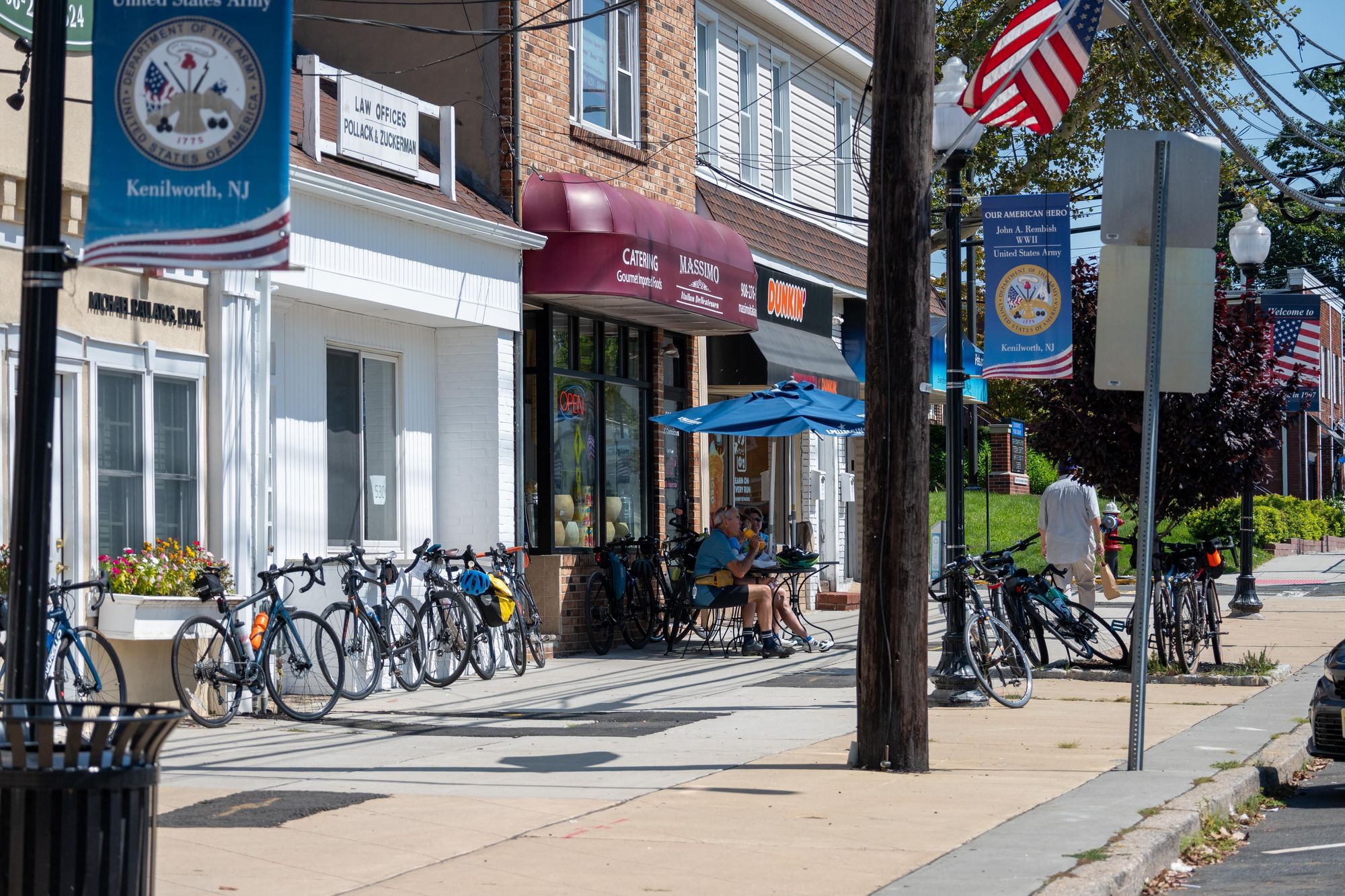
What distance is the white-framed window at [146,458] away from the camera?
11.2 meters

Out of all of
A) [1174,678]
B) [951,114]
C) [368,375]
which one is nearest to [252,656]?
[368,375]

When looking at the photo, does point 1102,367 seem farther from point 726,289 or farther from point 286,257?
point 726,289

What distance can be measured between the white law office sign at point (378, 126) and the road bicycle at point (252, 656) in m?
3.69

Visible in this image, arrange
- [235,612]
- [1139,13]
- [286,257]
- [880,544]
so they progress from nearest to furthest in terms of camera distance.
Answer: [286,257]
[880,544]
[235,612]
[1139,13]

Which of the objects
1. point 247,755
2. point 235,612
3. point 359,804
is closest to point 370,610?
point 235,612

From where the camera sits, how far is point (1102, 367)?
30.6 ft

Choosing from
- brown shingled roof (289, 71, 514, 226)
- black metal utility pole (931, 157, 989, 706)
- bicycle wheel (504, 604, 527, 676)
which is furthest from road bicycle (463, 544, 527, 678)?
black metal utility pole (931, 157, 989, 706)

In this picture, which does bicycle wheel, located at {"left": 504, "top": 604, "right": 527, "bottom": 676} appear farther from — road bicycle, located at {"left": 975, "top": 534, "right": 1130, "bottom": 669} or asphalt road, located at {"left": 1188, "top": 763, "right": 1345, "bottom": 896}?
asphalt road, located at {"left": 1188, "top": 763, "right": 1345, "bottom": 896}

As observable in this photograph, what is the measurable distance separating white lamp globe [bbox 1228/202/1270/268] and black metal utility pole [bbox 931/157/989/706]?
8.27 meters

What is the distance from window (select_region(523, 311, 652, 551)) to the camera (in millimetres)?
16250

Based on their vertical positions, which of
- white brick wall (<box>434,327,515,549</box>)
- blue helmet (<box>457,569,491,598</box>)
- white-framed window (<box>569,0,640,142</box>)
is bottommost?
blue helmet (<box>457,569,491,598</box>)

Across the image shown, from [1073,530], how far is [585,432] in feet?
18.8

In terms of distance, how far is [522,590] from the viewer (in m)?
14.7

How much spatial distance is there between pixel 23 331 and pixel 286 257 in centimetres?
78
